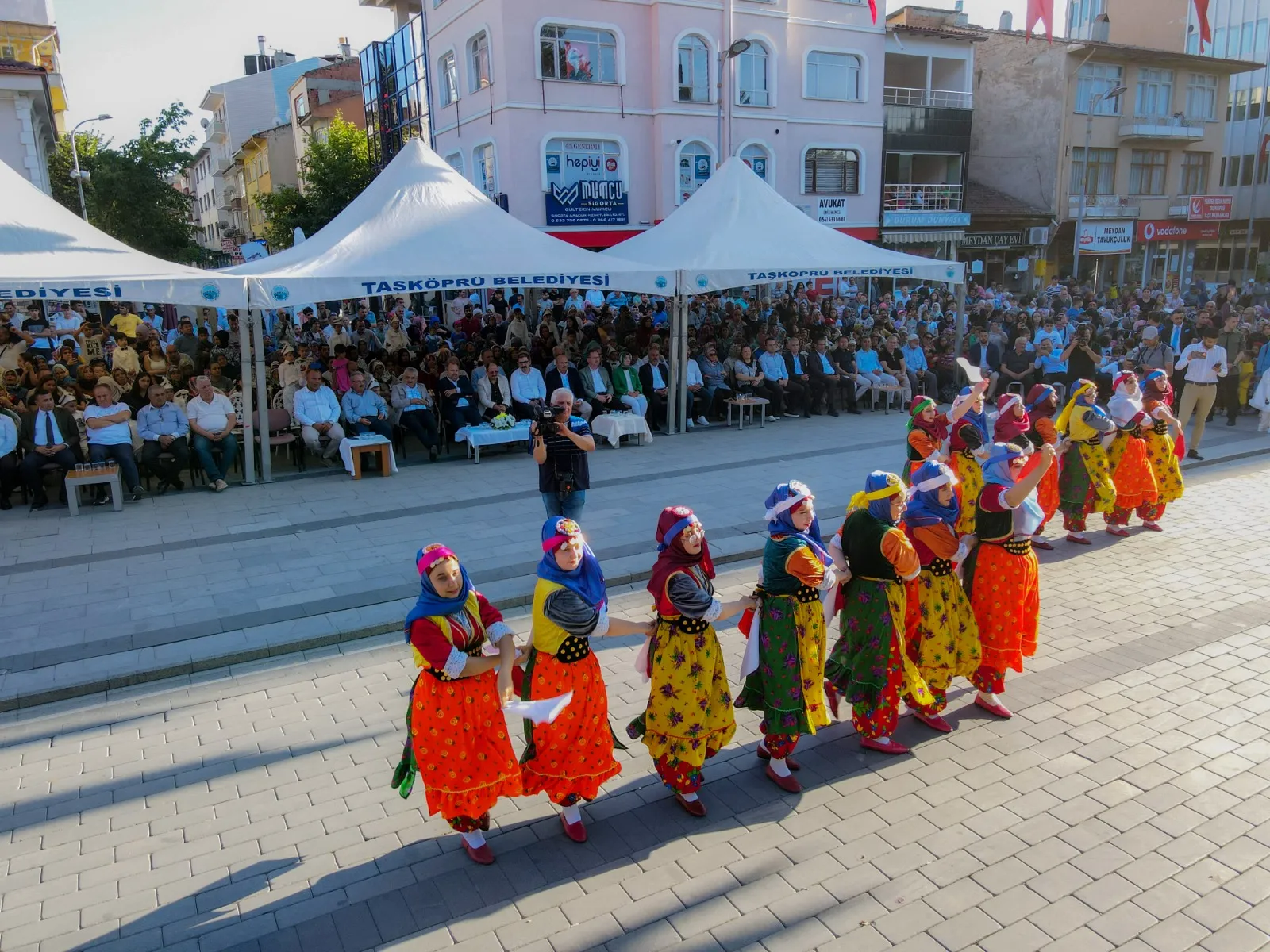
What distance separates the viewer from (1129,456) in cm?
857

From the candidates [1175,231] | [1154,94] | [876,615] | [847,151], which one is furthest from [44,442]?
[1154,94]

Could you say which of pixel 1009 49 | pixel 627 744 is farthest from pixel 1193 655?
pixel 1009 49

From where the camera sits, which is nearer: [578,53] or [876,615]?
[876,615]

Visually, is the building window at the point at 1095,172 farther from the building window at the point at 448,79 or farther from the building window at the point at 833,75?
the building window at the point at 448,79

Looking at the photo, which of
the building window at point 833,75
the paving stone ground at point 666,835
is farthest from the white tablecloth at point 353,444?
the building window at point 833,75

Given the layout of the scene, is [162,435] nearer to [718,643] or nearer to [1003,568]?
[718,643]

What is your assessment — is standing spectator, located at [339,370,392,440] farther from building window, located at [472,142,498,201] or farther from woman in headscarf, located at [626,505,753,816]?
building window, located at [472,142,498,201]

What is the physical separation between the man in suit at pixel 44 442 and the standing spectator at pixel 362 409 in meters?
3.08

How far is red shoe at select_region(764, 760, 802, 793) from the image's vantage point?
453 cm

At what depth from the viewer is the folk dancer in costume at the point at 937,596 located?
15.6 ft

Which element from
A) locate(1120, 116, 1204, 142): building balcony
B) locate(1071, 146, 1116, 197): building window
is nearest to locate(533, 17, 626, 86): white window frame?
locate(1071, 146, 1116, 197): building window

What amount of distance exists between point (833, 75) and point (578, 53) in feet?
30.2

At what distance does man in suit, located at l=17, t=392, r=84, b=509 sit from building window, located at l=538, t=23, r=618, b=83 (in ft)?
60.9

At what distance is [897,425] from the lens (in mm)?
14477
